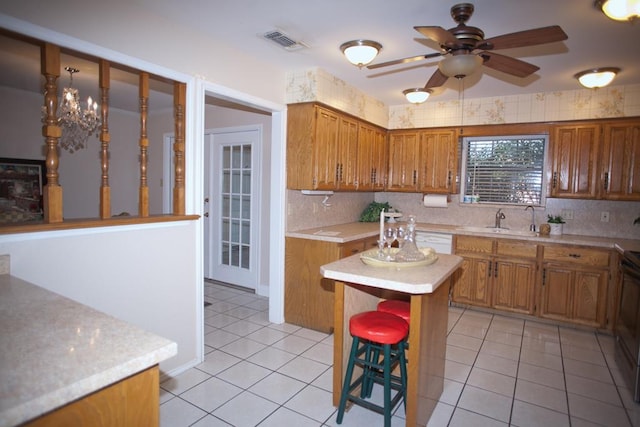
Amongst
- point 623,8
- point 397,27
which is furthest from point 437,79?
point 623,8

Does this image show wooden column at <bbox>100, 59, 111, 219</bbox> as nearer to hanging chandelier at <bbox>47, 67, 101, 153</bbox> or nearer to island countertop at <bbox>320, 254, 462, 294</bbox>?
island countertop at <bbox>320, 254, 462, 294</bbox>

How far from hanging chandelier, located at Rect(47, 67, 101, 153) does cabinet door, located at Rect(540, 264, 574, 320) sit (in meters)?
5.12

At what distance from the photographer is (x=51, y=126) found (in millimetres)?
2004

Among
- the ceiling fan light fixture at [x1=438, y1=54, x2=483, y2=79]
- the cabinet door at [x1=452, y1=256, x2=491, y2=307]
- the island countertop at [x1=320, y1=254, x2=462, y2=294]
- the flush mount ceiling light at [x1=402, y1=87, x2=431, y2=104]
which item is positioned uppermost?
the flush mount ceiling light at [x1=402, y1=87, x2=431, y2=104]

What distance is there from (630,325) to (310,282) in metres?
2.60

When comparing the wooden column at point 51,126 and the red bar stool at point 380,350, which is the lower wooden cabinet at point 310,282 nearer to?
the red bar stool at point 380,350

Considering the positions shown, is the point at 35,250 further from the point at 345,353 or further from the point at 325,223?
the point at 325,223

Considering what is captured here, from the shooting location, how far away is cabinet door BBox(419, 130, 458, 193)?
4.78 m

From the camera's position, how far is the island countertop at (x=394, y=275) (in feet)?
6.16

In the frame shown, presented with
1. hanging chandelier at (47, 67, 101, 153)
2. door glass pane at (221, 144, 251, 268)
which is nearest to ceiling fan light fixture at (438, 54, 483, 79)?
door glass pane at (221, 144, 251, 268)

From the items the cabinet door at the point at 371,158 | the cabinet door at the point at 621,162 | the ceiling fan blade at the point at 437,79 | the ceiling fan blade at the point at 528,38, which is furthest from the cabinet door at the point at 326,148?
the cabinet door at the point at 621,162

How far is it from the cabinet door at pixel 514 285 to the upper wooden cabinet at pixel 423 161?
117 cm

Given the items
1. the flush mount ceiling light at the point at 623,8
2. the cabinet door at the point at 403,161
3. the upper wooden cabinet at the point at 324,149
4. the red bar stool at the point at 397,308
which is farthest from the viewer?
the cabinet door at the point at 403,161

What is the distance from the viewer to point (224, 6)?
7.93ft
